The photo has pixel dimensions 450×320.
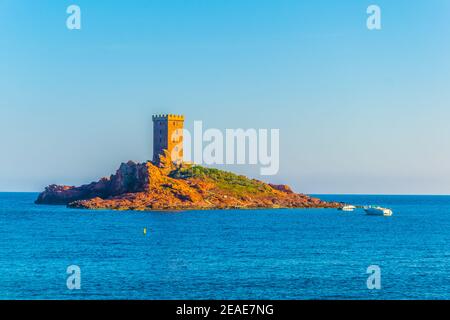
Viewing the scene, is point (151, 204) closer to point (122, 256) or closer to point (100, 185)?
point (100, 185)

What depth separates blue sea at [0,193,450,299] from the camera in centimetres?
4303

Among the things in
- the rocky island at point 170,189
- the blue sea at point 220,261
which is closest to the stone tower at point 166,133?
the rocky island at point 170,189

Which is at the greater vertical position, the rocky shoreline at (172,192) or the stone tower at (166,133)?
the stone tower at (166,133)

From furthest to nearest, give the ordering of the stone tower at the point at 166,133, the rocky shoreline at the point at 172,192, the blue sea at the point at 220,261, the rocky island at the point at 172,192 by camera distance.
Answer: the stone tower at the point at 166,133, the rocky island at the point at 172,192, the rocky shoreline at the point at 172,192, the blue sea at the point at 220,261

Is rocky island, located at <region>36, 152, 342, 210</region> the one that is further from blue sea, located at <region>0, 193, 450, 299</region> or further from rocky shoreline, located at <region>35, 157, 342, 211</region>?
blue sea, located at <region>0, 193, 450, 299</region>

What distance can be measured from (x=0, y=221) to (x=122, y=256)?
2514 inches

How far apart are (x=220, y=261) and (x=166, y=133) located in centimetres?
11066

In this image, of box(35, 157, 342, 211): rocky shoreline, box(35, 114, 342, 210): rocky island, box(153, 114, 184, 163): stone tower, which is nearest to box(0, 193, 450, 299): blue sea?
box(35, 157, 342, 211): rocky shoreline

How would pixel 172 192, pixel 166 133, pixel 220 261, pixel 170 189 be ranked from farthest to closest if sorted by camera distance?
pixel 166 133, pixel 170 189, pixel 172 192, pixel 220 261

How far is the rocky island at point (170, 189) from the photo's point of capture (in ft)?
499

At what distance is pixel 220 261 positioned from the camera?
2309 inches

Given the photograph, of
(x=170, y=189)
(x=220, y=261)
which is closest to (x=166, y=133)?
(x=170, y=189)

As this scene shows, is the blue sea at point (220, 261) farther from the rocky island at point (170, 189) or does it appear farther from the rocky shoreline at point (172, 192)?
the rocky island at point (170, 189)

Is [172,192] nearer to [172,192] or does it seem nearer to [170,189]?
[172,192]
